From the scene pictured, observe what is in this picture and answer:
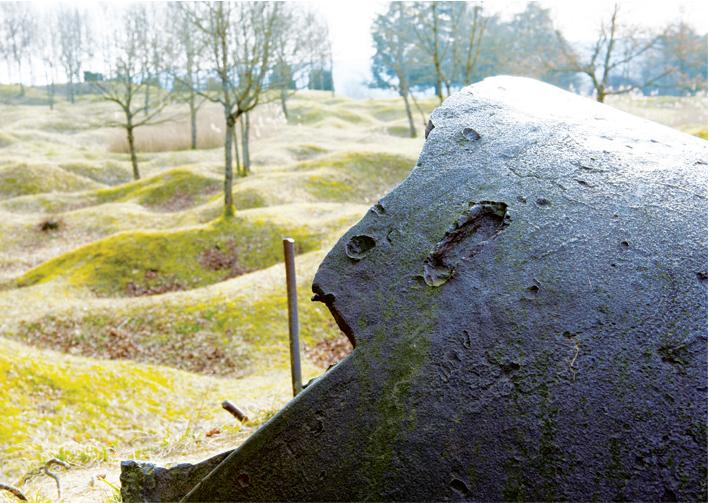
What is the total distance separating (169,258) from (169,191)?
10.5 m

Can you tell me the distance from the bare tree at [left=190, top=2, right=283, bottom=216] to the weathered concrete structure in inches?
702

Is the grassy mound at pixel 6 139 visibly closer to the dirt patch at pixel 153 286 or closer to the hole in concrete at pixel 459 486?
the dirt patch at pixel 153 286

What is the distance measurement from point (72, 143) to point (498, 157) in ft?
153

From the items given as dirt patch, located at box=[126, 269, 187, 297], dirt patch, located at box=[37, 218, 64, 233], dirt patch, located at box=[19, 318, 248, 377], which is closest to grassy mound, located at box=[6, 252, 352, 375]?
dirt patch, located at box=[19, 318, 248, 377]

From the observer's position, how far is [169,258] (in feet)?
58.4

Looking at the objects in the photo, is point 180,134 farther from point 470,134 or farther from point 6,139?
point 470,134

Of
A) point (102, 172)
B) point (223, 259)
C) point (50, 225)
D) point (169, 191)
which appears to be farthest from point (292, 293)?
point (102, 172)

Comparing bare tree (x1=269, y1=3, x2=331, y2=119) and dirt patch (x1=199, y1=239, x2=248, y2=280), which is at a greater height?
bare tree (x1=269, y1=3, x2=331, y2=119)

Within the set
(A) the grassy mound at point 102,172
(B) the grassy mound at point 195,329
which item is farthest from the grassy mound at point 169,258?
(A) the grassy mound at point 102,172

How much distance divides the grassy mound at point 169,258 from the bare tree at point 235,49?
5.45ft

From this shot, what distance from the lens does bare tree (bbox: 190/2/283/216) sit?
20.2m

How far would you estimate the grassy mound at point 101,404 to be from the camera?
7789 millimetres

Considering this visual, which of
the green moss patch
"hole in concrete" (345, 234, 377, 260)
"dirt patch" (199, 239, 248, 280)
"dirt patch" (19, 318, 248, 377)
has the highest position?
"hole in concrete" (345, 234, 377, 260)

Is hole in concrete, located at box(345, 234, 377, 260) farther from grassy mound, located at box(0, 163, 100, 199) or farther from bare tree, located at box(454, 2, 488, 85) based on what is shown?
grassy mound, located at box(0, 163, 100, 199)
